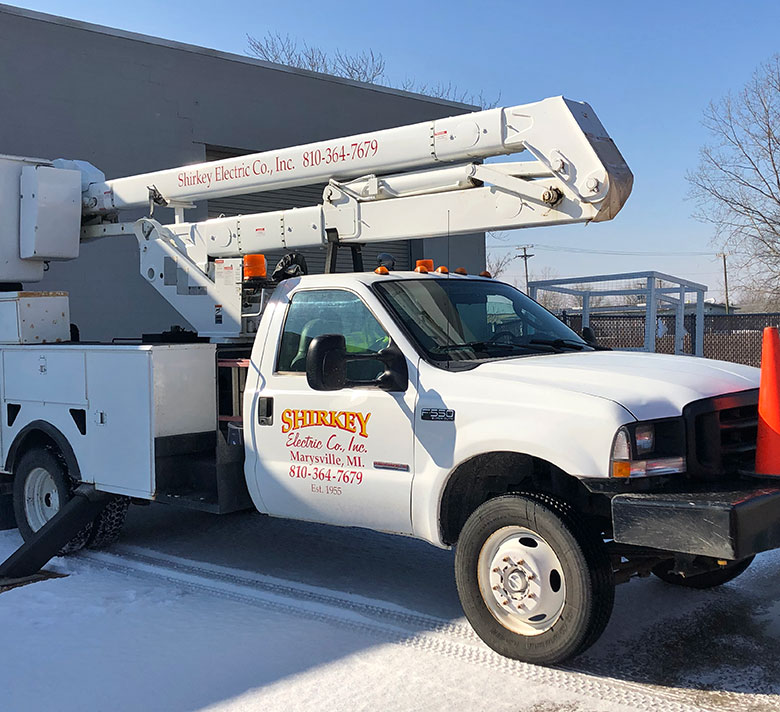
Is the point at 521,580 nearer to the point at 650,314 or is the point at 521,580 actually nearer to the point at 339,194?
the point at 339,194

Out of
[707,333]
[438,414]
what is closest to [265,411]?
[438,414]

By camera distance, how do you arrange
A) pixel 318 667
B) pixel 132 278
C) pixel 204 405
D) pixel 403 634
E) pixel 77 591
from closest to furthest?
1. pixel 318 667
2. pixel 403 634
3. pixel 77 591
4. pixel 204 405
5. pixel 132 278

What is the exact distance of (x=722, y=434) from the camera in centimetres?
454

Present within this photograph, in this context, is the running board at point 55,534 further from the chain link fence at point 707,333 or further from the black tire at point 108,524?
the chain link fence at point 707,333

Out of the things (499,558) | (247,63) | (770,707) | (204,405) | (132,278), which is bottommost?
(770,707)

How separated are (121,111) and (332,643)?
12.0 m

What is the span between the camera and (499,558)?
461cm

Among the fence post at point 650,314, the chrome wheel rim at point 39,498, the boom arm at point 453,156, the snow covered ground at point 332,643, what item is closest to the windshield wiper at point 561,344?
the boom arm at point 453,156

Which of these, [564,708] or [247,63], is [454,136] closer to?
[564,708]

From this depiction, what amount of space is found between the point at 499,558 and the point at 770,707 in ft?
4.53

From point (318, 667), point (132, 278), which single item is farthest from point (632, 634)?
point (132, 278)

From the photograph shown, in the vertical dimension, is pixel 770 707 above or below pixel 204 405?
below

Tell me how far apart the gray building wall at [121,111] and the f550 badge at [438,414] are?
9.62 m

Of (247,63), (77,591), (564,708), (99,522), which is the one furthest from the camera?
(247,63)
